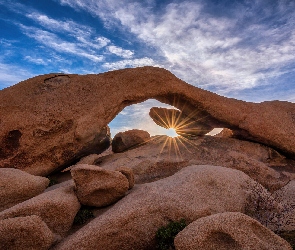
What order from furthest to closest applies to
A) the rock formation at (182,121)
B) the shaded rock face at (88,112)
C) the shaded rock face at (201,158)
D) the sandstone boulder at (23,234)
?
1. the rock formation at (182,121)
2. the shaded rock face at (201,158)
3. the shaded rock face at (88,112)
4. the sandstone boulder at (23,234)

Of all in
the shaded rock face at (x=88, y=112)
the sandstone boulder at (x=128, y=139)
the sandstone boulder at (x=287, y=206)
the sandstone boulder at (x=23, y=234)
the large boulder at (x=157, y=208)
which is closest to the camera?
the sandstone boulder at (x=23, y=234)

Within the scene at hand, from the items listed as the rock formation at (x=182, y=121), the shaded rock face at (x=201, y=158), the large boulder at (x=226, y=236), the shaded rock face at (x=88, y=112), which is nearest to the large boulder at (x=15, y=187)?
the shaded rock face at (x=88, y=112)

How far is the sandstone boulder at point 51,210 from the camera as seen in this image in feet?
34.7

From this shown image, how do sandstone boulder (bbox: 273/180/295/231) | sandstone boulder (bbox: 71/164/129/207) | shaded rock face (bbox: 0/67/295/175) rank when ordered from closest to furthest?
sandstone boulder (bbox: 273/180/295/231), sandstone boulder (bbox: 71/164/129/207), shaded rock face (bbox: 0/67/295/175)

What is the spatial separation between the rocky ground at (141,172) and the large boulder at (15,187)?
0.17 feet

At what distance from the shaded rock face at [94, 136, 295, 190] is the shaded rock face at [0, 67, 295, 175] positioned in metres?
1.53

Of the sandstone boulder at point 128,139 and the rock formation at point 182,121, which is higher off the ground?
the rock formation at point 182,121

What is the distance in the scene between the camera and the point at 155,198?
442 inches

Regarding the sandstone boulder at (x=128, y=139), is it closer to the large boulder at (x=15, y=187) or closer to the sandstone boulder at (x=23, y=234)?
the large boulder at (x=15, y=187)

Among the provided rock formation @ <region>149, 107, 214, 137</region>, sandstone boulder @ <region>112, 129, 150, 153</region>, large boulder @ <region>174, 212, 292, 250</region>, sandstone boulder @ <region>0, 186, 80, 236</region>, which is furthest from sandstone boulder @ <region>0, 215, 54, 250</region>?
rock formation @ <region>149, 107, 214, 137</region>

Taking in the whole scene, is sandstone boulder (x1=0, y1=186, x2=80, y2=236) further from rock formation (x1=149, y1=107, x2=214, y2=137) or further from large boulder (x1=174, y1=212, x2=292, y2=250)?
rock formation (x1=149, y1=107, x2=214, y2=137)

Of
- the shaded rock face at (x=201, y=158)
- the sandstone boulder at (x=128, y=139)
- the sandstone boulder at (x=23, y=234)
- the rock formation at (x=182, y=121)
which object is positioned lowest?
the sandstone boulder at (x=23, y=234)

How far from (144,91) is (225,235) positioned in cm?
1545

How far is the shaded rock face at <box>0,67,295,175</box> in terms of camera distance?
18641 mm
